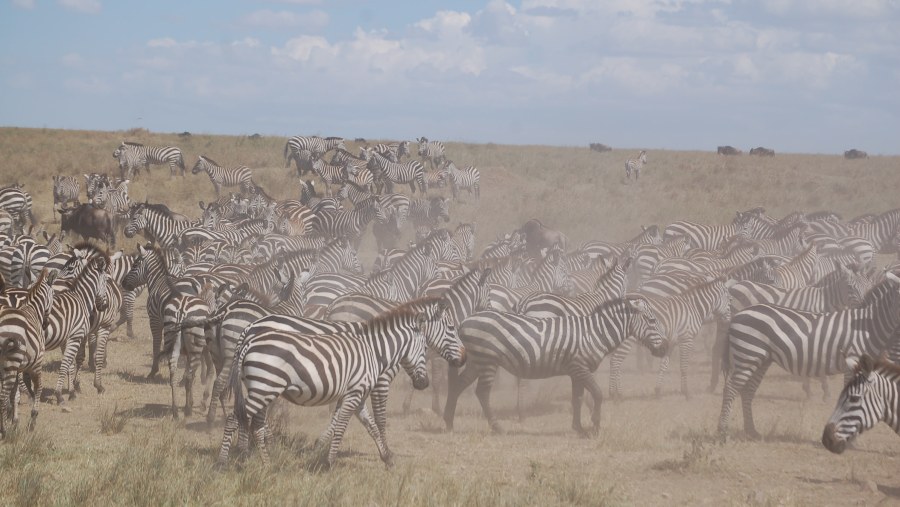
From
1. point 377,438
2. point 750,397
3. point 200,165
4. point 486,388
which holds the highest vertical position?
point 200,165

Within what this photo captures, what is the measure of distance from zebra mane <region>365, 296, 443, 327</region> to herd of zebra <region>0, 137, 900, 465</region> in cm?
2

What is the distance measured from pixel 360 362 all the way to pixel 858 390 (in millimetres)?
4671

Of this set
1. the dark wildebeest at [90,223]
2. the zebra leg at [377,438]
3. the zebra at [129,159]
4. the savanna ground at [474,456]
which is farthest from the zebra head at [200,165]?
the zebra leg at [377,438]

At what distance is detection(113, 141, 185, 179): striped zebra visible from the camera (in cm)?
3625

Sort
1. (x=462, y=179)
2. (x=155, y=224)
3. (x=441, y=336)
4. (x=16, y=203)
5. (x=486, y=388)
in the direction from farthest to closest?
(x=462, y=179) < (x=16, y=203) < (x=155, y=224) < (x=486, y=388) < (x=441, y=336)

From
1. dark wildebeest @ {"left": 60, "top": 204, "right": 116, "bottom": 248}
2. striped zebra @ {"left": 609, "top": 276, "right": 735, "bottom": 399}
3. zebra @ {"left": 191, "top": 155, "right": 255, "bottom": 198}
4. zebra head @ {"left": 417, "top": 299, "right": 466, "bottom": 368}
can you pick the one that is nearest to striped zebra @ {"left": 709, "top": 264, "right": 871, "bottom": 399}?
striped zebra @ {"left": 609, "top": 276, "right": 735, "bottom": 399}

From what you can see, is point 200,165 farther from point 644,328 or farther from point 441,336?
point 441,336

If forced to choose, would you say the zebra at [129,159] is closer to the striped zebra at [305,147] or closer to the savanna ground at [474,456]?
the striped zebra at [305,147]

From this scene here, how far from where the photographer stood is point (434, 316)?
10.4 m

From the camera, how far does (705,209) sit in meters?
34.6

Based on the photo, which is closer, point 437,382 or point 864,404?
point 864,404

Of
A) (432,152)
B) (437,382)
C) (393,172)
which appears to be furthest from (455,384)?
(432,152)

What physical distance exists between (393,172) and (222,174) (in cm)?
656

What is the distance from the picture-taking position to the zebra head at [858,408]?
27.7ft
